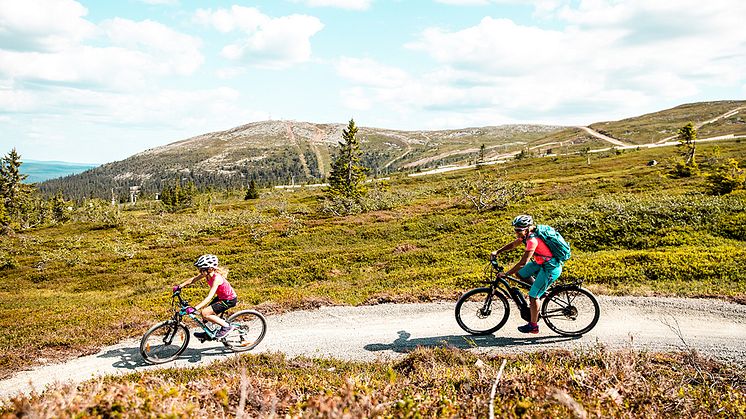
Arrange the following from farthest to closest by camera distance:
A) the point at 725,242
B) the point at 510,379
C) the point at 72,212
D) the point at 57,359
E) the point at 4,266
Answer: the point at 72,212 < the point at 4,266 < the point at 725,242 < the point at 57,359 < the point at 510,379

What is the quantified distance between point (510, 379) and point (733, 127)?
189 m

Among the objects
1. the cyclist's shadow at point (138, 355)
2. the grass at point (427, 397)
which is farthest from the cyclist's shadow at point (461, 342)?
the cyclist's shadow at point (138, 355)

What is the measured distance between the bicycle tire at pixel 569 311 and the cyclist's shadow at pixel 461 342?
0.32 meters

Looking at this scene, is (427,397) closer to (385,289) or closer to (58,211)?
(385,289)

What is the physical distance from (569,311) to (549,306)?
1.62 ft

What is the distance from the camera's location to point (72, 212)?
3814 inches

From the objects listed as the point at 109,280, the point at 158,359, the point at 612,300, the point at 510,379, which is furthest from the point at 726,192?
the point at 109,280

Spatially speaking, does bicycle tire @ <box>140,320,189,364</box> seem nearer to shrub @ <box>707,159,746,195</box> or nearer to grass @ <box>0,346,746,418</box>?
grass @ <box>0,346,746,418</box>

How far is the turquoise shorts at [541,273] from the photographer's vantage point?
10.4 metres

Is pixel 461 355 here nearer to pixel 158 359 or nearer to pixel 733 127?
pixel 158 359

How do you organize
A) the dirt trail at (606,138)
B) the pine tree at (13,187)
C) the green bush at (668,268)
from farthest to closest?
the dirt trail at (606,138) → the pine tree at (13,187) → the green bush at (668,268)

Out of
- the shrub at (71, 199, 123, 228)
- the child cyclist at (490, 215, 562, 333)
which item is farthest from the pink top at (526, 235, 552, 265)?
the shrub at (71, 199, 123, 228)

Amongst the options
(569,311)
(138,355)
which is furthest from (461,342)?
(138,355)

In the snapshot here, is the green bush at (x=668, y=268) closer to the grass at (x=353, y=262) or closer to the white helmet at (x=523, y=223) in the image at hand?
the grass at (x=353, y=262)
